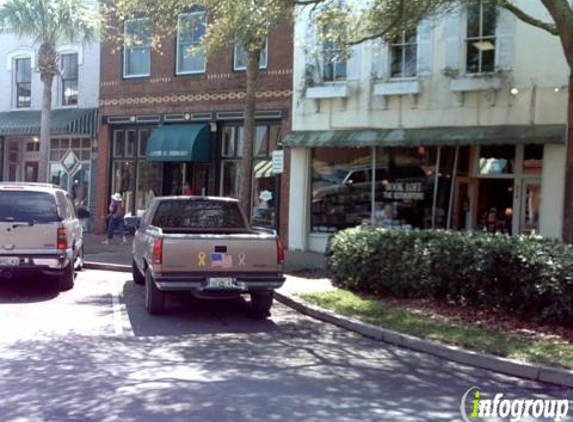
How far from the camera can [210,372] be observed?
21.9 ft

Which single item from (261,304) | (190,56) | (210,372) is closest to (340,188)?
(190,56)

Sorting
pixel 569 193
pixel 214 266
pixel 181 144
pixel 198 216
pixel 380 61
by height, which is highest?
pixel 380 61

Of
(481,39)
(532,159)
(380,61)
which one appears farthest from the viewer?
(380,61)

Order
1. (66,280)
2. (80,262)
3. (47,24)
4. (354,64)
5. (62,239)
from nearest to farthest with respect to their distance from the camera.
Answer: (62,239), (66,280), (80,262), (354,64), (47,24)

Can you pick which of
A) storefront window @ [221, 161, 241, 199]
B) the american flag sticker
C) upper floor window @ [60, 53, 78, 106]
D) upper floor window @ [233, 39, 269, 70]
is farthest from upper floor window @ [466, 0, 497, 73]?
upper floor window @ [60, 53, 78, 106]

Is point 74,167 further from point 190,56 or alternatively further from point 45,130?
point 190,56

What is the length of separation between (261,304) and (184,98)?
12.2 metres

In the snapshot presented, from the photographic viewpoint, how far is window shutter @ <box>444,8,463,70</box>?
53.8 ft

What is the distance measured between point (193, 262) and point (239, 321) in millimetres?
1136

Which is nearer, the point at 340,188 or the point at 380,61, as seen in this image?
the point at 380,61

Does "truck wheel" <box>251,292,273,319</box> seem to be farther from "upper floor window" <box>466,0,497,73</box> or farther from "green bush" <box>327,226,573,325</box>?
"upper floor window" <box>466,0,497,73</box>

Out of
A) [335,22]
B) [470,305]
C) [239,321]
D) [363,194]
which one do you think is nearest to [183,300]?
[239,321]

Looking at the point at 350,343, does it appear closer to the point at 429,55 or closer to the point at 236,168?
the point at 429,55

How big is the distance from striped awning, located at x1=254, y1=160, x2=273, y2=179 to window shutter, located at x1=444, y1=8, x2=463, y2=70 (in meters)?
5.84
